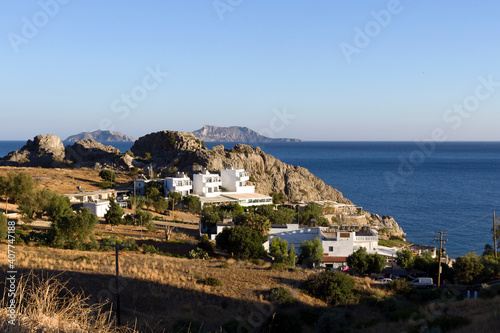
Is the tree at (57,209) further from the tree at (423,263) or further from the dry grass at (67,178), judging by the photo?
the tree at (423,263)

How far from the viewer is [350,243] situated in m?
36.8

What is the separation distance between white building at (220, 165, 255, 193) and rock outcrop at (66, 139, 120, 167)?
26988 mm

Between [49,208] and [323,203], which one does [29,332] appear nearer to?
[49,208]

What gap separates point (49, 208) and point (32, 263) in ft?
59.9

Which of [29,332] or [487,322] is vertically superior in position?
[29,332]

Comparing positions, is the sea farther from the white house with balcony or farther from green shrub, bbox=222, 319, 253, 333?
green shrub, bbox=222, 319, 253, 333

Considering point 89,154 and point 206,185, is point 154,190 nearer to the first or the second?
point 206,185

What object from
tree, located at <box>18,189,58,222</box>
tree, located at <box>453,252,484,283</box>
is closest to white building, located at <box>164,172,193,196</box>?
tree, located at <box>18,189,58,222</box>

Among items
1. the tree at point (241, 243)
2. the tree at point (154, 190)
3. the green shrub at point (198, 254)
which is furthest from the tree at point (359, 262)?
the tree at point (154, 190)

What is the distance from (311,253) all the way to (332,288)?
12416 mm

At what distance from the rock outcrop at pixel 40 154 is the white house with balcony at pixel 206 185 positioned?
1346 inches

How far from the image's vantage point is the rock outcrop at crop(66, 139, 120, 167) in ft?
269

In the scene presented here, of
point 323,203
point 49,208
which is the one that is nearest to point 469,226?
point 323,203

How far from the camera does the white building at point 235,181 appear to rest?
67062mm
